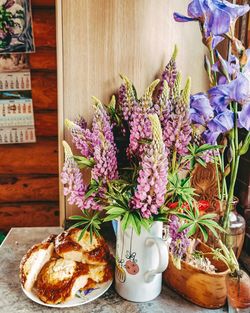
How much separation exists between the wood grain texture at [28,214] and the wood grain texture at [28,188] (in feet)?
0.14

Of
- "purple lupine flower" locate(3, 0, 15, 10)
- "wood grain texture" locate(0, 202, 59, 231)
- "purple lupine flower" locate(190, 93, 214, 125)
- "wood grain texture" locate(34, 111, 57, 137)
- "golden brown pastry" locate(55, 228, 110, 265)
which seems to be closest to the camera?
"purple lupine flower" locate(190, 93, 214, 125)

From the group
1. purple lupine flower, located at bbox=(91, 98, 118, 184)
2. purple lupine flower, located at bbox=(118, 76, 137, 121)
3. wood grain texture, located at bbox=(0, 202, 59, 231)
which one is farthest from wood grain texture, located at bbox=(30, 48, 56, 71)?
purple lupine flower, located at bbox=(91, 98, 118, 184)

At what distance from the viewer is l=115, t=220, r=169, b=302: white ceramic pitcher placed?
858mm

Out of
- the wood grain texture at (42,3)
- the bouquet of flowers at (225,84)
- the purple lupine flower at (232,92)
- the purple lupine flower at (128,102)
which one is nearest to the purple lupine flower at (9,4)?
the wood grain texture at (42,3)

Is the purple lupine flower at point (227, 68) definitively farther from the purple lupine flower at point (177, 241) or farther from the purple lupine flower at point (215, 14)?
the purple lupine flower at point (177, 241)

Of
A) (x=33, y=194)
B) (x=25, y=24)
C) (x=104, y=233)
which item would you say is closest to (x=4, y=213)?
(x=33, y=194)

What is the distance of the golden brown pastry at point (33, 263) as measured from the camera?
0.91m

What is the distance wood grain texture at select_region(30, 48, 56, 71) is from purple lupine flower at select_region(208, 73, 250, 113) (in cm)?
187

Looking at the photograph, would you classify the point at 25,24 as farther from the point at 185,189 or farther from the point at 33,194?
the point at 185,189

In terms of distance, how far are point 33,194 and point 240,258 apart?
189 cm

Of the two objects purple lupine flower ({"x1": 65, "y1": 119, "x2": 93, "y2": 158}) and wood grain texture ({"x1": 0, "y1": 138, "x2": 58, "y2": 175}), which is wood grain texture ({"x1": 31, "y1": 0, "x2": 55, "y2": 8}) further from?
purple lupine flower ({"x1": 65, "y1": 119, "x2": 93, "y2": 158})

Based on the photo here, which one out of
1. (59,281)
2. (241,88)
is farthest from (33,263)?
(241,88)

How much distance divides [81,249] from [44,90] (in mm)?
1784

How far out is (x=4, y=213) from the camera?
271 cm
